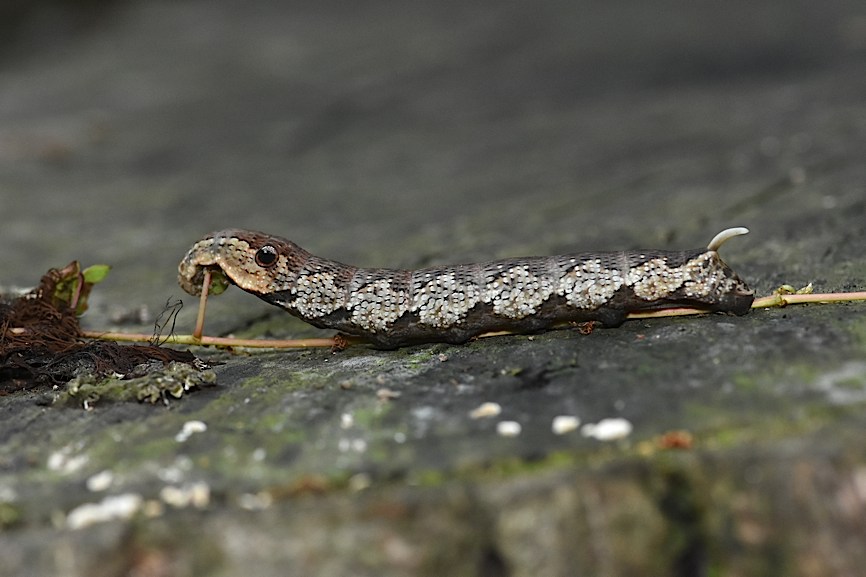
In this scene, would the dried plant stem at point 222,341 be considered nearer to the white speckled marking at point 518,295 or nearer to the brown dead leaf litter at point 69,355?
the brown dead leaf litter at point 69,355

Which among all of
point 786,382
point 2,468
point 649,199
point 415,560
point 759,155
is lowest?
point 415,560

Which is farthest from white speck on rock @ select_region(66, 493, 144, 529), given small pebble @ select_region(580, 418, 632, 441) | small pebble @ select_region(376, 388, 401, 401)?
small pebble @ select_region(580, 418, 632, 441)

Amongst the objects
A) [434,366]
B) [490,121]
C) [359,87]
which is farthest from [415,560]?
[359,87]

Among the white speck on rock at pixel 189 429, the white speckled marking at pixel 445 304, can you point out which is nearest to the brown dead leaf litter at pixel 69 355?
the white speck on rock at pixel 189 429

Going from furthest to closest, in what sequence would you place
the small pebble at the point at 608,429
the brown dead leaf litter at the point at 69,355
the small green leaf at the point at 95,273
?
the small green leaf at the point at 95,273 < the brown dead leaf litter at the point at 69,355 < the small pebble at the point at 608,429

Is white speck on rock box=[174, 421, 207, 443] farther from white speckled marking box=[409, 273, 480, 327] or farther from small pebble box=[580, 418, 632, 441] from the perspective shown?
small pebble box=[580, 418, 632, 441]

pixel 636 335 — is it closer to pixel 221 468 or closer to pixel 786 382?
pixel 786 382
